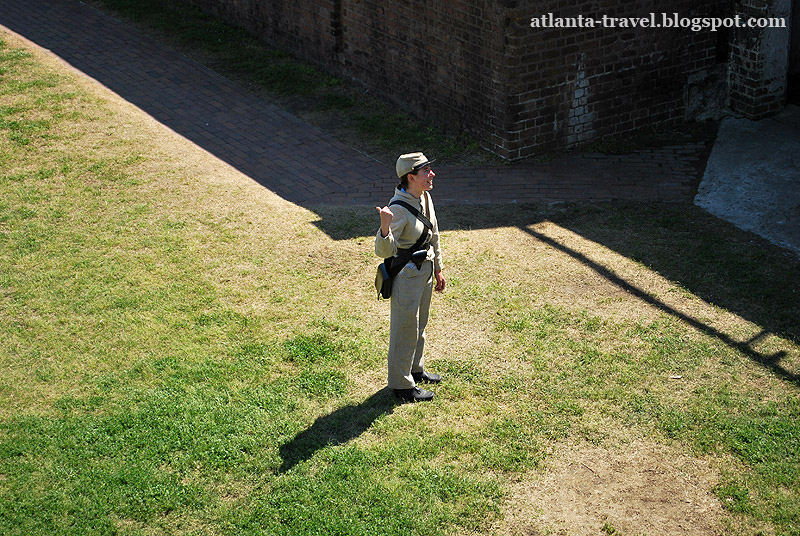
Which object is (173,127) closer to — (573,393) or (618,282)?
(618,282)

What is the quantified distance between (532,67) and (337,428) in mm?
5375

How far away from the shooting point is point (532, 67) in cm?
965

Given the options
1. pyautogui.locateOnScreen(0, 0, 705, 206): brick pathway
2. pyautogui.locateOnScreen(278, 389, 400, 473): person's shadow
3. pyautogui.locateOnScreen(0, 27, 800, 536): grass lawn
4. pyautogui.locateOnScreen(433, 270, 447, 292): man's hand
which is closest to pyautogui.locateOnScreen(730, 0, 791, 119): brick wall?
pyautogui.locateOnScreen(0, 0, 705, 206): brick pathway

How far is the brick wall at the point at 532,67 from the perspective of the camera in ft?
31.6

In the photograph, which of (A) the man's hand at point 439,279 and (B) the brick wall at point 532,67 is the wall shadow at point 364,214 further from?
(B) the brick wall at point 532,67

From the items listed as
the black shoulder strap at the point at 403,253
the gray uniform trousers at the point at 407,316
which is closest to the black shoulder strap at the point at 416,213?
the black shoulder strap at the point at 403,253

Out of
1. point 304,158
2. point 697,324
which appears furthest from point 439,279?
point 304,158

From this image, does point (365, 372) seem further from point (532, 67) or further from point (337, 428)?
point (532, 67)

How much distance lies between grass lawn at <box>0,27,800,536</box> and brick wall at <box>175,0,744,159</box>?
58.7 inches

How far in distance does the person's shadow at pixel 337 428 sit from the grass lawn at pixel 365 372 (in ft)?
0.06

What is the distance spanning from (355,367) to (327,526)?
1655mm

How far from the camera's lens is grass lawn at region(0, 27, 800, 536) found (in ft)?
17.3

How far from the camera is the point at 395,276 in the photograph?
588 cm

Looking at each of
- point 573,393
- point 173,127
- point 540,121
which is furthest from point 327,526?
point 173,127
